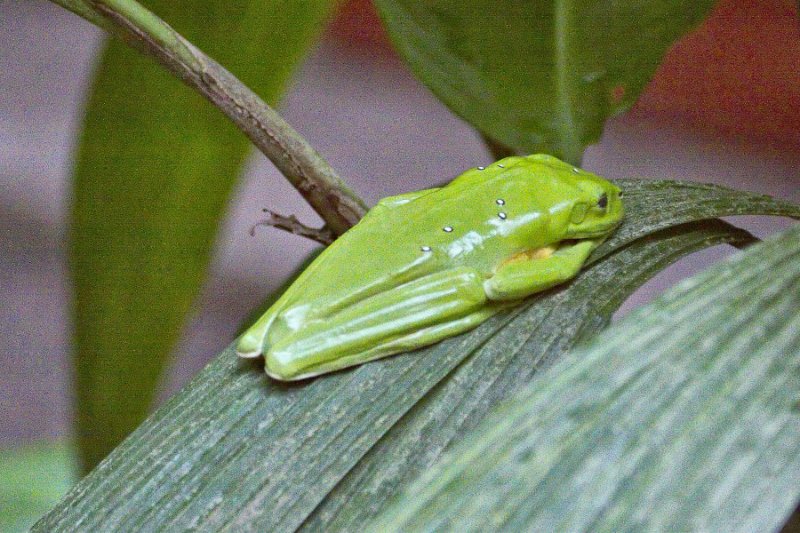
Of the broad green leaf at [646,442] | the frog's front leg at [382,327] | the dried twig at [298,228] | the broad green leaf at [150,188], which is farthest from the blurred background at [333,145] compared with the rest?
the broad green leaf at [646,442]

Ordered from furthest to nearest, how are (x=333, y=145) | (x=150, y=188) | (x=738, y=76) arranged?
(x=333, y=145) → (x=738, y=76) → (x=150, y=188)

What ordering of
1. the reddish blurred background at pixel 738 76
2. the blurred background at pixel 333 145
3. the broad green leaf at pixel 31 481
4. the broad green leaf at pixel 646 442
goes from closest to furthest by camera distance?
the broad green leaf at pixel 646 442, the broad green leaf at pixel 31 481, the reddish blurred background at pixel 738 76, the blurred background at pixel 333 145

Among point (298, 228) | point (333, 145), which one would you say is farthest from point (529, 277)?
point (333, 145)

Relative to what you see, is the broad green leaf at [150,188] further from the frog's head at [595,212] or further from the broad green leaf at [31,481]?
the broad green leaf at [31,481]

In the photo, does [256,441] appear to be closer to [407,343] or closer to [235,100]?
[407,343]

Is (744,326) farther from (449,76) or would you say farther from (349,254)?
(449,76)

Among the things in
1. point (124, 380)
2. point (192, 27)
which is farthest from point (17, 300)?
point (192, 27)

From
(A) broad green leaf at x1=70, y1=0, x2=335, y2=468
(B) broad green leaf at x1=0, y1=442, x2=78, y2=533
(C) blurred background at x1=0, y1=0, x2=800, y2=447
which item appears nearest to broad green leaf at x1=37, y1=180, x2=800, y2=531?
(A) broad green leaf at x1=70, y1=0, x2=335, y2=468

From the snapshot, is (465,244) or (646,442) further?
(465,244)
